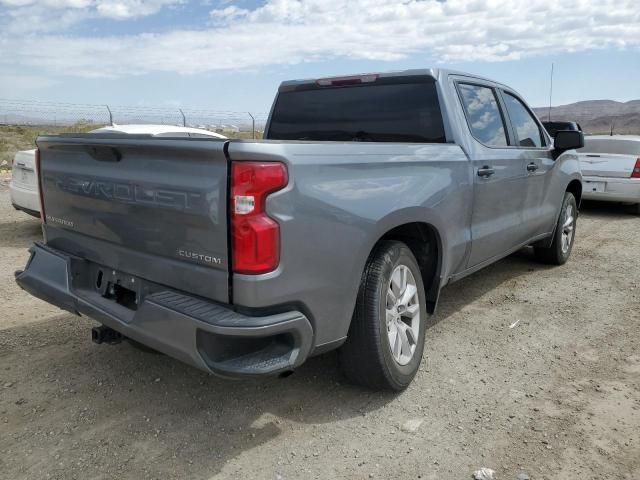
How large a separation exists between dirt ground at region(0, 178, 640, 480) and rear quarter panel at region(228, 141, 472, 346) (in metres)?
0.62

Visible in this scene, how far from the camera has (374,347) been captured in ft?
10.0

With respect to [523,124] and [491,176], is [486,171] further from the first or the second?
[523,124]

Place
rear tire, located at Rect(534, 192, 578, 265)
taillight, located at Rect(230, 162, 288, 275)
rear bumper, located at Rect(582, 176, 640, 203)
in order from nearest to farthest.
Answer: taillight, located at Rect(230, 162, 288, 275), rear tire, located at Rect(534, 192, 578, 265), rear bumper, located at Rect(582, 176, 640, 203)

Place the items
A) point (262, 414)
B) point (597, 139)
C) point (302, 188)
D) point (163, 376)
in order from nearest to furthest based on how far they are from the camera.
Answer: point (302, 188) < point (262, 414) < point (163, 376) < point (597, 139)

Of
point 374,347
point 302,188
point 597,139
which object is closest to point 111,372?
point 374,347

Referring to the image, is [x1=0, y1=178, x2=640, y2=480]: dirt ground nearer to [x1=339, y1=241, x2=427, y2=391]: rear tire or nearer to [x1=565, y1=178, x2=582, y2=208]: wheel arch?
[x1=339, y1=241, x2=427, y2=391]: rear tire

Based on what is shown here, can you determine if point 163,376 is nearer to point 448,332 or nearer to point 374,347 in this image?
point 374,347

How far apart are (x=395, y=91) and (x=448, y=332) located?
185cm

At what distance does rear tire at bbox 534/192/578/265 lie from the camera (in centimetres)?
604

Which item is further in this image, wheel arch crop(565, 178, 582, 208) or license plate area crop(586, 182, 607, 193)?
license plate area crop(586, 182, 607, 193)

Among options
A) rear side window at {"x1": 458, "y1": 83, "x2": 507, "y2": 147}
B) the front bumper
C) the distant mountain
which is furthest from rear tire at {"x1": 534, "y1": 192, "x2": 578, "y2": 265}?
the distant mountain

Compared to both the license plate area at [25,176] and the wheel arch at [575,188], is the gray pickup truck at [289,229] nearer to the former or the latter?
the wheel arch at [575,188]

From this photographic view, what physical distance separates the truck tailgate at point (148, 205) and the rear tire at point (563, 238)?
14.9 ft

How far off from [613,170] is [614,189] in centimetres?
32
